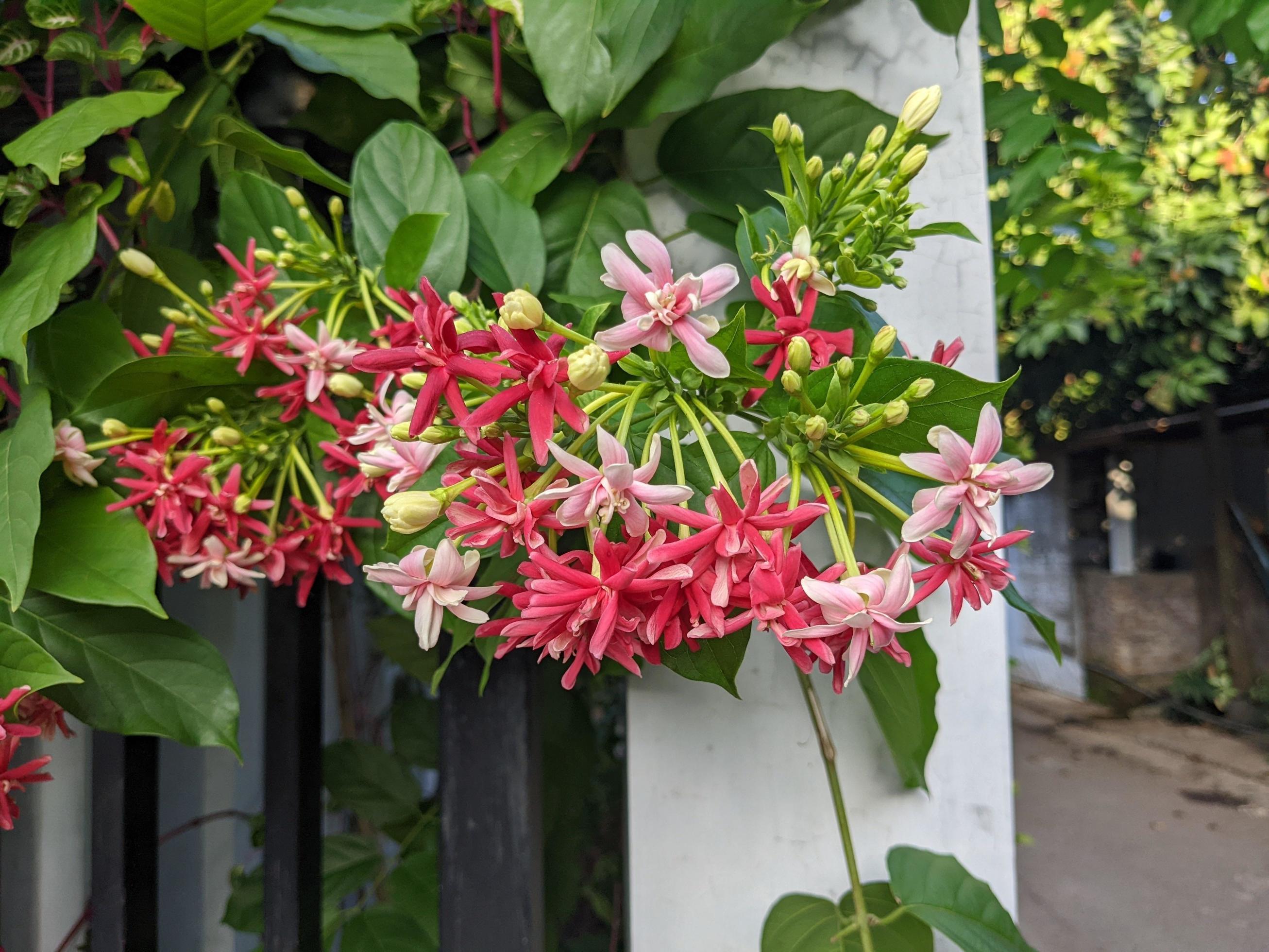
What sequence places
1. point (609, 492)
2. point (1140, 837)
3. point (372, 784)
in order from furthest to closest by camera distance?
1. point (1140, 837)
2. point (372, 784)
3. point (609, 492)

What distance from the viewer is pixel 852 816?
0.52 m

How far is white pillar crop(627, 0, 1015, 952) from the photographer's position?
511 mm

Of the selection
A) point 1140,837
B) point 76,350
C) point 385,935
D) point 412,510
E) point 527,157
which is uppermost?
point 527,157

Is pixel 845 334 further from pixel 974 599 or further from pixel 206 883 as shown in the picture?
pixel 206 883

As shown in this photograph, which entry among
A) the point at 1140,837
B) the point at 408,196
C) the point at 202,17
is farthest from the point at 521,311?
the point at 1140,837

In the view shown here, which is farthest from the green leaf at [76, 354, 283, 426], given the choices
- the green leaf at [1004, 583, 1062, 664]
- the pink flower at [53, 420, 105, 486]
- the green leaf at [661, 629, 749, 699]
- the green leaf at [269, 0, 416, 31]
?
the green leaf at [1004, 583, 1062, 664]

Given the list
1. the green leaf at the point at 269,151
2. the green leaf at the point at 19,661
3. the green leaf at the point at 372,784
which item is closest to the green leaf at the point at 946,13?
the green leaf at the point at 269,151

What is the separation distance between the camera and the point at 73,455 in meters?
0.44

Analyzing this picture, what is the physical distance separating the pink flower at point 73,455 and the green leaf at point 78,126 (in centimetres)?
14

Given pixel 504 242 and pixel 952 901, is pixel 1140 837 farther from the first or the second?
pixel 504 242

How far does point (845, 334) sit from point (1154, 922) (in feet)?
7.89

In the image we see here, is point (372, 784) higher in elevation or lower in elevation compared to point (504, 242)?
lower

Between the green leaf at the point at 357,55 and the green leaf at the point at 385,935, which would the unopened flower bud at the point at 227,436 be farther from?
the green leaf at the point at 385,935

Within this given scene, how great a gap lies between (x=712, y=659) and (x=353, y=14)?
45 cm
